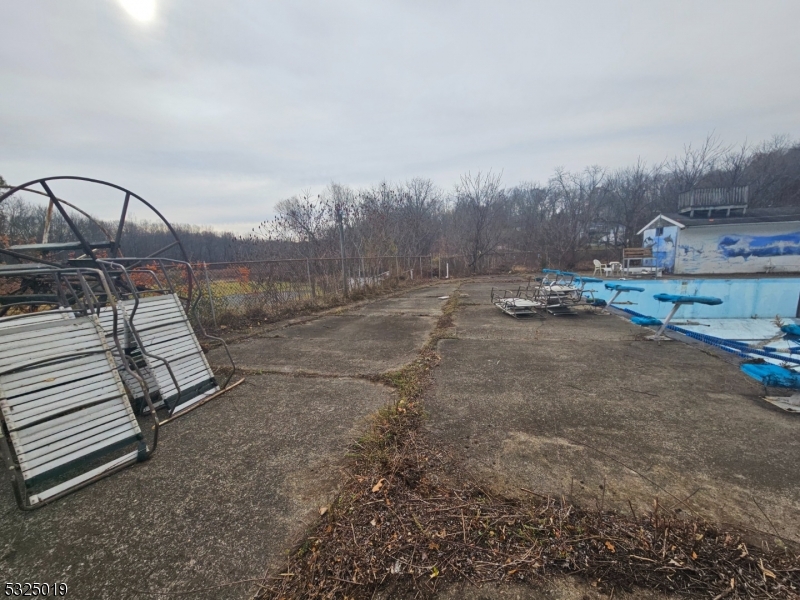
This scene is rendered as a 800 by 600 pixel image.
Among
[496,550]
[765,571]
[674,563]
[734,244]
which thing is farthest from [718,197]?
[496,550]

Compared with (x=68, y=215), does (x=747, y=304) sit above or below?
below

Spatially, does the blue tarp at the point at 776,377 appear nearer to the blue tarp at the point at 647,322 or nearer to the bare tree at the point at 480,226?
the blue tarp at the point at 647,322

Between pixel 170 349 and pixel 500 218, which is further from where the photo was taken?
pixel 500 218

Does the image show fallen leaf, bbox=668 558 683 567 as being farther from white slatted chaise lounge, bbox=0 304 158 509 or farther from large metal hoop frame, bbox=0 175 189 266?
large metal hoop frame, bbox=0 175 189 266

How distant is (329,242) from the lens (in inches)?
485

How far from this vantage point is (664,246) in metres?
19.1

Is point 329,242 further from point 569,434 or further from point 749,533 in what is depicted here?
point 749,533

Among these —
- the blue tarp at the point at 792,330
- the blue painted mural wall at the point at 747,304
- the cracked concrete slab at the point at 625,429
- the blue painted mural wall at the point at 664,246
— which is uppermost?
the blue painted mural wall at the point at 664,246

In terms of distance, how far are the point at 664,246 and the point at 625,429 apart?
22.2 metres

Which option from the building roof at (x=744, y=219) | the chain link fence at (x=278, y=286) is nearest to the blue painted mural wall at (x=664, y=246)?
the building roof at (x=744, y=219)

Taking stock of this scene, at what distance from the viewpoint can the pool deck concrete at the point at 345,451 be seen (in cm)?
165

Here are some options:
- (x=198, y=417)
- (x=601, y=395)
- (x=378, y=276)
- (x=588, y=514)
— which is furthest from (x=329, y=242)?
(x=588, y=514)

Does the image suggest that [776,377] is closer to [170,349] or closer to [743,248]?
[170,349]

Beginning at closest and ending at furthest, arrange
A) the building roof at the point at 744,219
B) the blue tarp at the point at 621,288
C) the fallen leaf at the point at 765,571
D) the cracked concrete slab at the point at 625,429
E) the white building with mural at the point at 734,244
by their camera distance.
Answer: the fallen leaf at the point at 765,571
the cracked concrete slab at the point at 625,429
the blue tarp at the point at 621,288
the building roof at the point at 744,219
the white building with mural at the point at 734,244
